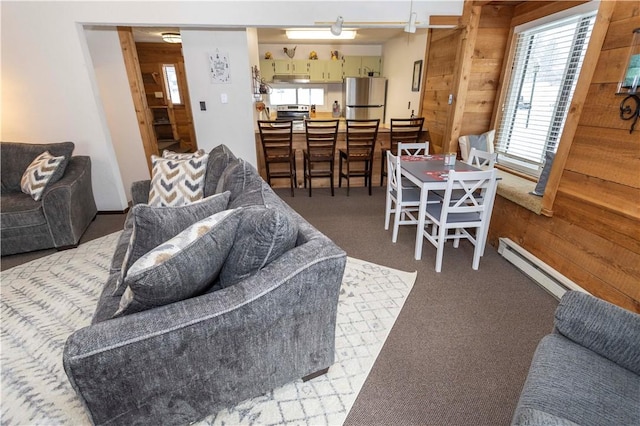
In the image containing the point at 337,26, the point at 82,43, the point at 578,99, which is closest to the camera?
the point at 578,99

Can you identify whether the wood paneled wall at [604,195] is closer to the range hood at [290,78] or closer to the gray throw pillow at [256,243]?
the gray throw pillow at [256,243]

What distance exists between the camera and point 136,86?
13.0 ft

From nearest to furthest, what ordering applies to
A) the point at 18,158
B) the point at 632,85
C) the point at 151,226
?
1. the point at 151,226
2. the point at 632,85
3. the point at 18,158

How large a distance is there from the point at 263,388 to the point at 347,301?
89 cm

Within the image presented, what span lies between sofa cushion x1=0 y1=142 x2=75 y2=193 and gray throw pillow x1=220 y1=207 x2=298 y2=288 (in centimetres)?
260

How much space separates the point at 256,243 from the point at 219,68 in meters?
3.59

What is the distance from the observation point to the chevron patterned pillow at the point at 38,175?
8.68 feet

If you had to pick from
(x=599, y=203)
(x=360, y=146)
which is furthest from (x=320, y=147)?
(x=599, y=203)

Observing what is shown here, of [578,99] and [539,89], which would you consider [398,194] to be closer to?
[578,99]

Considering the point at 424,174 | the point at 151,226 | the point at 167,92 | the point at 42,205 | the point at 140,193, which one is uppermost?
the point at 167,92

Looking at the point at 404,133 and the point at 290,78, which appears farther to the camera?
the point at 290,78

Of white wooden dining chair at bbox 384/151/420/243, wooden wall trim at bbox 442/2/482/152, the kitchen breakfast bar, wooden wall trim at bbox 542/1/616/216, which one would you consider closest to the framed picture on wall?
the kitchen breakfast bar

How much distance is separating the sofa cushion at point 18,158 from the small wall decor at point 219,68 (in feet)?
6.09

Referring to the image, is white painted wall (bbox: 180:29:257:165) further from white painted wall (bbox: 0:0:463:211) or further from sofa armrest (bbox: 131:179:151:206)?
sofa armrest (bbox: 131:179:151:206)
